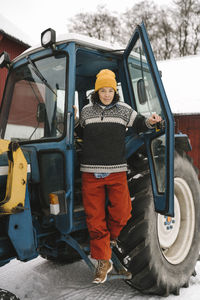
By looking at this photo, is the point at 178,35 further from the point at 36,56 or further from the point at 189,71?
the point at 36,56

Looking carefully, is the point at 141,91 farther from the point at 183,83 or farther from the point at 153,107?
the point at 183,83

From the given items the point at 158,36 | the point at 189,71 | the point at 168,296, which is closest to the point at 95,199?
the point at 168,296

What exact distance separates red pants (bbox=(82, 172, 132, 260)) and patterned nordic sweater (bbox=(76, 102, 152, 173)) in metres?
0.08

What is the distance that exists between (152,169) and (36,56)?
134 cm

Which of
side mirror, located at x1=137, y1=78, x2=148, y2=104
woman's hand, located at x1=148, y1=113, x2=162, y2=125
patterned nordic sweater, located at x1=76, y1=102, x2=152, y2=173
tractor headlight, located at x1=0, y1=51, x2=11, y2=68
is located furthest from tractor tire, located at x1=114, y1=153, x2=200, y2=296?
tractor headlight, located at x1=0, y1=51, x2=11, y2=68

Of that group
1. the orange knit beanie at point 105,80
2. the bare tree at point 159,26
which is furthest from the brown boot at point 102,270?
the bare tree at point 159,26

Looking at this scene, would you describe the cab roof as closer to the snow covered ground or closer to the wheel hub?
the wheel hub

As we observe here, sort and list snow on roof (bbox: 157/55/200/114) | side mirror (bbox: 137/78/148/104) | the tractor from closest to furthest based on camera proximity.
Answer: the tractor < side mirror (bbox: 137/78/148/104) < snow on roof (bbox: 157/55/200/114)

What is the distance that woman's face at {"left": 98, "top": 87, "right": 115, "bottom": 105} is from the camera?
7.61 ft

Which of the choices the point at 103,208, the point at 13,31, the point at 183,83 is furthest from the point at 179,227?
the point at 13,31

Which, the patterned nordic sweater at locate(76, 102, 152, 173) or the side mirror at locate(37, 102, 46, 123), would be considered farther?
the side mirror at locate(37, 102, 46, 123)

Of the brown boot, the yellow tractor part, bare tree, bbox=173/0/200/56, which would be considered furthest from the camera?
bare tree, bbox=173/0/200/56

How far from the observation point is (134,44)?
2518 millimetres

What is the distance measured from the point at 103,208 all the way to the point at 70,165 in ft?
1.34
